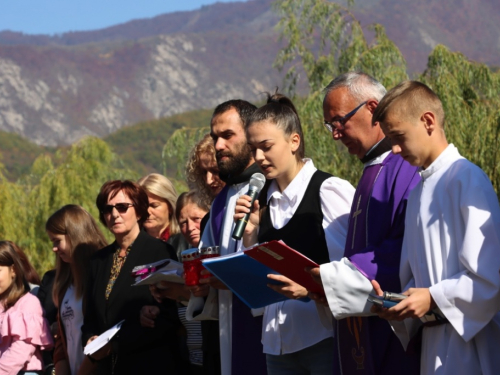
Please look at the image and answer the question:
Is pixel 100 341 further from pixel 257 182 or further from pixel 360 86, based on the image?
pixel 360 86

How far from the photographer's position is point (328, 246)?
481 cm

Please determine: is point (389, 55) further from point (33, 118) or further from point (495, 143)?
point (33, 118)

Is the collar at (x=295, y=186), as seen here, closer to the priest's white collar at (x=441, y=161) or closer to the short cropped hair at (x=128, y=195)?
the priest's white collar at (x=441, y=161)

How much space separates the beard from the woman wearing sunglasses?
39.7 inches

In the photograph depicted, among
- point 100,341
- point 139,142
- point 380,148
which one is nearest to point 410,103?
point 380,148

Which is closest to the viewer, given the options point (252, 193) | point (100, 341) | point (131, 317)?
point (252, 193)

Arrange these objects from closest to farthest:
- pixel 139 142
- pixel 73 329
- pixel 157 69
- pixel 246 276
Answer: pixel 246 276
pixel 73 329
pixel 139 142
pixel 157 69

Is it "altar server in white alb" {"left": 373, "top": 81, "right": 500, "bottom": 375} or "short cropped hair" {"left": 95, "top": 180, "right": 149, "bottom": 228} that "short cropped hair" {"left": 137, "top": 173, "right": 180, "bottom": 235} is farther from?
"altar server in white alb" {"left": 373, "top": 81, "right": 500, "bottom": 375}

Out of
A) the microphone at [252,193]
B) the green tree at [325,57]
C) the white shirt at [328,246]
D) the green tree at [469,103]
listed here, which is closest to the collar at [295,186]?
the white shirt at [328,246]

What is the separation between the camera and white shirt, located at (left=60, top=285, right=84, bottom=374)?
6738 millimetres

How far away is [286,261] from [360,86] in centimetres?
103

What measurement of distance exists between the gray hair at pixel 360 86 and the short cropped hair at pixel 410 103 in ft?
1.89

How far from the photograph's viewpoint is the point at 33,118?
426ft

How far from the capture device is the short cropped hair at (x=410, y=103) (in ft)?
13.1
